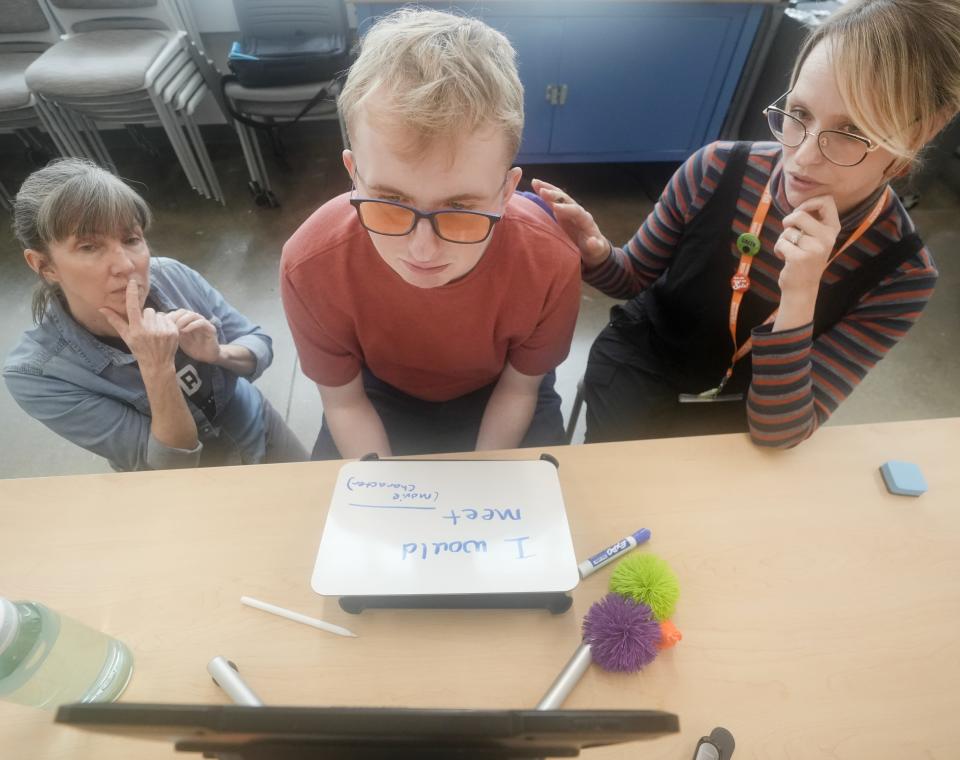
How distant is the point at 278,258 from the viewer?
247cm

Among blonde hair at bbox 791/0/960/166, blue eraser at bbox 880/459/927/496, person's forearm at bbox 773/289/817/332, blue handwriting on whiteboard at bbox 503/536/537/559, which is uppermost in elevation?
blonde hair at bbox 791/0/960/166

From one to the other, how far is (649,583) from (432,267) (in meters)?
0.55

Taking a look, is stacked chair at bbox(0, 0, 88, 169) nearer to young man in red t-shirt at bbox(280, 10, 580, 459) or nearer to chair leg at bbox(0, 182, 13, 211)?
chair leg at bbox(0, 182, 13, 211)

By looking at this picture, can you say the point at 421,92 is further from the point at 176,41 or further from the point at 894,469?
the point at 176,41

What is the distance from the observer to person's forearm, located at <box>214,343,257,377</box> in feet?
3.75

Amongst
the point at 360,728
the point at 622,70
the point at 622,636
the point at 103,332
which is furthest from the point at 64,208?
the point at 622,70

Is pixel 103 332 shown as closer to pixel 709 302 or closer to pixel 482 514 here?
pixel 482 514

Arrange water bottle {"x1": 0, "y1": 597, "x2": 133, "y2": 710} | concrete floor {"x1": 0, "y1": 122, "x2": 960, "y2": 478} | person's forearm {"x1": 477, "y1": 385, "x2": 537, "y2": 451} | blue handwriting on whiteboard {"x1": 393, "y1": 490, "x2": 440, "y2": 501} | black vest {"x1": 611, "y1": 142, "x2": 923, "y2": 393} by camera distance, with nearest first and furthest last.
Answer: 1. water bottle {"x1": 0, "y1": 597, "x2": 133, "y2": 710}
2. blue handwriting on whiteboard {"x1": 393, "y1": 490, "x2": 440, "y2": 501}
3. black vest {"x1": 611, "y1": 142, "x2": 923, "y2": 393}
4. person's forearm {"x1": 477, "y1": 385, "x2": 537, "y2": 451}
5. concrete floor {"x1": 0, "y1": 122, "x2": 960, "y2": 478}

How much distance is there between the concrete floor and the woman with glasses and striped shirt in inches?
26.5

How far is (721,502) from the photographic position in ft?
2.56

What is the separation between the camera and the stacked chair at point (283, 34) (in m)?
2.33

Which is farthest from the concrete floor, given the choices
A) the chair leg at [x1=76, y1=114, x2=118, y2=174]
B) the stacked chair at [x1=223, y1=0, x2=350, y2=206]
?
the stacked chair at [x1=223, y1=0, x2=350, y2=206]

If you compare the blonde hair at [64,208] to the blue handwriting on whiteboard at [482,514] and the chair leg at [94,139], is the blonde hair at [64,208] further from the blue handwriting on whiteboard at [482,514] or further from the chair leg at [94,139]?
the chair leg at [94,139]

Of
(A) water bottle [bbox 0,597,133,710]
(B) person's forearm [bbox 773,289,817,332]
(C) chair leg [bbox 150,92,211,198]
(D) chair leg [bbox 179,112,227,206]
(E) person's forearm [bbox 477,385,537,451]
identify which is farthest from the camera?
(D) chair leg [bbox 179,112,227,206]
